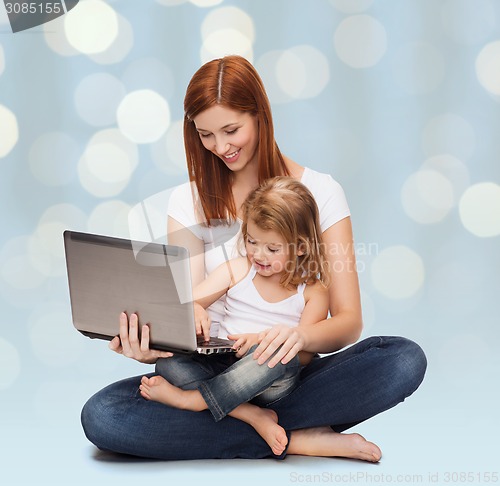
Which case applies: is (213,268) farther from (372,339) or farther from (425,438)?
(425,438)

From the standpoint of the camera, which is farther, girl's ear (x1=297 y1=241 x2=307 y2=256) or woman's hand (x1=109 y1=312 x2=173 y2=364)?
girl's ear (x1=297 y1=241 x2=307 y2=256)

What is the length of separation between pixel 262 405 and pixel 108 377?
91 cm

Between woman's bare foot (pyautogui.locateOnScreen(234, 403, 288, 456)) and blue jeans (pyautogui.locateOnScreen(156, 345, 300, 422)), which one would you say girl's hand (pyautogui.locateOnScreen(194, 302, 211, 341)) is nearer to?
blue jeans (pyautogui.locateOnScreen(156, 345, 300, 422))

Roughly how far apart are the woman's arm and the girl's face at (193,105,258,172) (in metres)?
0.28

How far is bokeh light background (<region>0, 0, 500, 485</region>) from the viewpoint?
3797 mm

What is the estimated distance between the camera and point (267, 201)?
2.50 metres

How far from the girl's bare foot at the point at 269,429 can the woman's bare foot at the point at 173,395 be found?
0.38 ft

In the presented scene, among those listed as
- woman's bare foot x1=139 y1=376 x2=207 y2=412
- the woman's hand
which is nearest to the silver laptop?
the woman's hand

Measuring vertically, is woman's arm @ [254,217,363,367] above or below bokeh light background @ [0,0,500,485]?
below

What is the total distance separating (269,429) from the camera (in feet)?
7.98

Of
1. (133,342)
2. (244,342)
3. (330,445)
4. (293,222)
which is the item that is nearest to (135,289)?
(133,342)

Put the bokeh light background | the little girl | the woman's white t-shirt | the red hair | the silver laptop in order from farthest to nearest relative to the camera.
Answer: the bokeh light background → the woman's white t-shirt → the red hair → the little girl → the silver laptop

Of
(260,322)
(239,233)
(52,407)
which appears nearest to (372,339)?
(260,322)

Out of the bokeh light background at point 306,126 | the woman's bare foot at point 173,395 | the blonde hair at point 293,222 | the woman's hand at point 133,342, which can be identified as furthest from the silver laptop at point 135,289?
the bokeh light background at point 306,126
